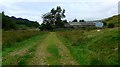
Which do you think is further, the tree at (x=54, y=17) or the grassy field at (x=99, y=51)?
the tree at (x=54, y=17)

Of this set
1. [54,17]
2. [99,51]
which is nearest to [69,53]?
[99,51]

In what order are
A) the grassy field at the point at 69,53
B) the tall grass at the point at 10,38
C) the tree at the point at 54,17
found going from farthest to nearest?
the tree at the point at 54,17 → the tall grass at the point at 10,38 → the grassy field at the point at 69,53

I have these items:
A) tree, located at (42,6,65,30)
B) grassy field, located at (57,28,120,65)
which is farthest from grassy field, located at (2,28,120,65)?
tree, located at (42,6,65,30)

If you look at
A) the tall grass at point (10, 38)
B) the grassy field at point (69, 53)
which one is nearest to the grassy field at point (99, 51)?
the grassy field at point (69, 53)

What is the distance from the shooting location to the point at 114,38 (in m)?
23.1

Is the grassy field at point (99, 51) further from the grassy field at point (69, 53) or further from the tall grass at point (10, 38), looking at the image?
the tall grass at point (10, 38)

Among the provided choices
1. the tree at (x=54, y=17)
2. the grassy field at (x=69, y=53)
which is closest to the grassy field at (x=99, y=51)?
the grassy field at (x=69, y=53)

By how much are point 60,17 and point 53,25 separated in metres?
5.90

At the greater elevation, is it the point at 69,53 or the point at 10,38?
the point at 10,38

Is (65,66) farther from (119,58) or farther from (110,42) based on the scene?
(110,42)

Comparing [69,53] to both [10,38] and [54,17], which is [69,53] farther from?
[54,17]

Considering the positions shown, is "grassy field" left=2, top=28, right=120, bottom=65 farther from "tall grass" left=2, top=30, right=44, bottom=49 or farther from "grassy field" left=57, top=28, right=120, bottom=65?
"tall grass" left=2, top=30, right=44, bottom=49

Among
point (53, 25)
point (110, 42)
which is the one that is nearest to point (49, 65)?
point (110, 42)

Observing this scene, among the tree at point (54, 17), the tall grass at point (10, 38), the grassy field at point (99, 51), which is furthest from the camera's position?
the tree at point (54, 17)
